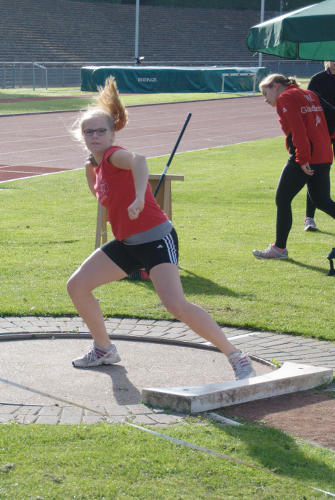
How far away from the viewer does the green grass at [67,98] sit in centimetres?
3164

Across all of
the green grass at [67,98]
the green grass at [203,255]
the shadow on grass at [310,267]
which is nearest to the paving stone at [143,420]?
the green grass at [203,255]

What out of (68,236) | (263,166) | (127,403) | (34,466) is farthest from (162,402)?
(263,166)

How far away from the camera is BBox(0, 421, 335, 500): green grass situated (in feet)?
11.3

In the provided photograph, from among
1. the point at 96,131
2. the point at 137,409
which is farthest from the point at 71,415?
the point at 96,131

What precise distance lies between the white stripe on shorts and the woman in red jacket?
A: 12.4 ft

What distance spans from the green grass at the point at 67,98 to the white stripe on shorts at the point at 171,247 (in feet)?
83.6

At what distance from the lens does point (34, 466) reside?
3.65 m

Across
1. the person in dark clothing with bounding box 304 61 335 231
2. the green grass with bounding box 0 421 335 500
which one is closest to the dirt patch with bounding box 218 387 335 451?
the green grass with bounding box 0 421 335 500

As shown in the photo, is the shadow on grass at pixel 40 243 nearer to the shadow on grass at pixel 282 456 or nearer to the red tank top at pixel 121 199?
the red tank top at pixel 121 199

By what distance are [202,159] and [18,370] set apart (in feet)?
44.2

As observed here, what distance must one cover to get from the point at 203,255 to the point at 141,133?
50.8ft

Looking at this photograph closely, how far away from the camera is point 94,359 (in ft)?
17.3

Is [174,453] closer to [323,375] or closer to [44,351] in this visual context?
[323,375]

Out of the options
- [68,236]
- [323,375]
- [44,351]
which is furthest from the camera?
[68,236]
